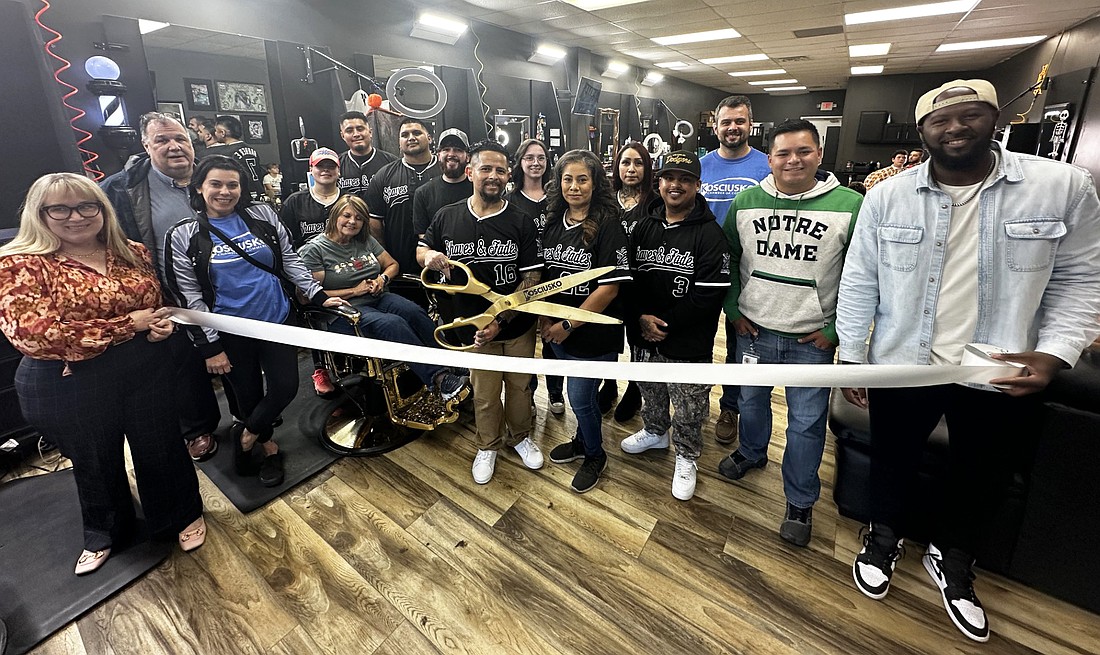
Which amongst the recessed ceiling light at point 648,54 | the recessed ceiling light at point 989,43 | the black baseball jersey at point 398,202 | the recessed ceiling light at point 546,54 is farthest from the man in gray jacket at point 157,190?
the recessed ceiling light at point 989,43

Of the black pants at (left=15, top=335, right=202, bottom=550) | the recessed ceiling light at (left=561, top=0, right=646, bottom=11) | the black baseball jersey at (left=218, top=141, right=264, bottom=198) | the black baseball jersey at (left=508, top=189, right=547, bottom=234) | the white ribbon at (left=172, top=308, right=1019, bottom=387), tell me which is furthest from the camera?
the recessed ceiling light at (left=561, top=0, right=646, bottom=11)

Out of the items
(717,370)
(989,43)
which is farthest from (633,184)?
(989,43)

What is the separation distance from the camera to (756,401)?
2109 mm

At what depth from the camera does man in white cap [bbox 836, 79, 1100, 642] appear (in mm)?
1231

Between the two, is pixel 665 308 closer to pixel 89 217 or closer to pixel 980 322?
pixel 980 322

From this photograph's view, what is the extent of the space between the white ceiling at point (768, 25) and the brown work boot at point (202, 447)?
4.57 metres

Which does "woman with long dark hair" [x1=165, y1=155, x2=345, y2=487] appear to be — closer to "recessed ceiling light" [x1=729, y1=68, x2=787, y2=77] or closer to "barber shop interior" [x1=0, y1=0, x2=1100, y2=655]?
"barber shop interior" [x1=0, y1=0, x2=1100, y2=655]

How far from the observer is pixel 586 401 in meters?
2.15

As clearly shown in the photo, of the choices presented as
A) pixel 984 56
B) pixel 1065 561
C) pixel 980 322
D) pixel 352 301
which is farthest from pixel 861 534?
pixel 984 56

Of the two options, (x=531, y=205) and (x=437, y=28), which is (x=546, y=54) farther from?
(x=531, y=205)

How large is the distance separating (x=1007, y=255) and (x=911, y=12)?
21.2 feet

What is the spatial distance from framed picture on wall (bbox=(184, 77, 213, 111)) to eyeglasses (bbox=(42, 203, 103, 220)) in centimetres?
227

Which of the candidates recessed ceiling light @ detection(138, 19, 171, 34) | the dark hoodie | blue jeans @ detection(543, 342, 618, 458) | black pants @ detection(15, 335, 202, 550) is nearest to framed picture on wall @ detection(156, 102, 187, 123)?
recessed ceiling light @ detection(138, 19, 171, 34)

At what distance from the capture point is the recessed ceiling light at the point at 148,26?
3.04 meters
